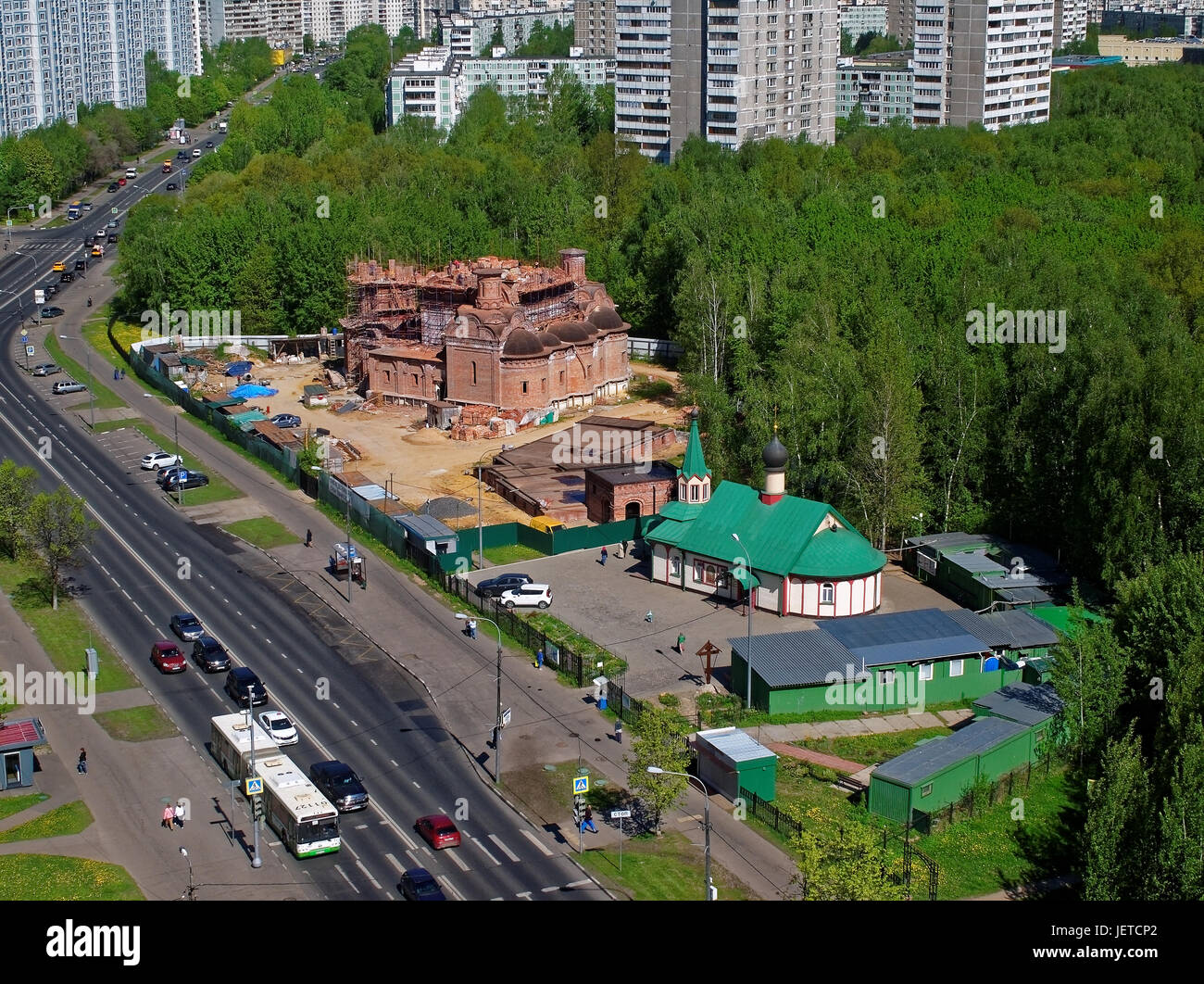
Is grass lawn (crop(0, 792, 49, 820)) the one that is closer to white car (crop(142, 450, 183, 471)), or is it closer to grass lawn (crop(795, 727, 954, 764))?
grass lawn (crop(795, 727, 954, 764))

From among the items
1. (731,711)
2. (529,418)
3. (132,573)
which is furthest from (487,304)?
(731,711)

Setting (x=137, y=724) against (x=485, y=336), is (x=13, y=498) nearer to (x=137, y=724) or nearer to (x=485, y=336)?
(x=137, y=724)

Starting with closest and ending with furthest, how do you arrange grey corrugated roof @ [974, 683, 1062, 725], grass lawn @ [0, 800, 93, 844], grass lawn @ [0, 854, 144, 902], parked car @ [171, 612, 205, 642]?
grass lawn @ [0, 854, 144, 902], grass lawn @ [0, 800, 93, 844], grey corrugated roof @ [974, 683, 1062, 725], parked car @ [171, 612, 205, 642]

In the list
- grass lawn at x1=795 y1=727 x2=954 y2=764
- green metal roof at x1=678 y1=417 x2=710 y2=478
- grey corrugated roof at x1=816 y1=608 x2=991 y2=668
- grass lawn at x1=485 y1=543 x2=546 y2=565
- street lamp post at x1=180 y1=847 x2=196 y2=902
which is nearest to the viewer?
street lamp post at x1=180 y1=847 x2=196 y2=902

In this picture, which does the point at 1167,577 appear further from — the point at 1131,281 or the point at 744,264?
the point at 744,264

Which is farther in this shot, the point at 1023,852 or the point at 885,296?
the point at 885,296

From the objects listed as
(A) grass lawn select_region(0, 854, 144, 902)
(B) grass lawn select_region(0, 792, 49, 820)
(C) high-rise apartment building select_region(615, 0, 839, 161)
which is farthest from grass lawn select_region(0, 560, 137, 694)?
(C) high-rise apartment building select_region(615, 0, 839, 161)
